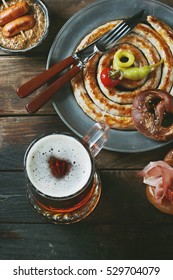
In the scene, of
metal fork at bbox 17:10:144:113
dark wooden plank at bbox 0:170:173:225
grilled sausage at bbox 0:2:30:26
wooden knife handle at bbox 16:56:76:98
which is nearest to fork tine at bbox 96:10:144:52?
metal fork at bbox 17:10:144:113

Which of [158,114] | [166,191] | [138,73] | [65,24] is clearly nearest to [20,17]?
[65,24]

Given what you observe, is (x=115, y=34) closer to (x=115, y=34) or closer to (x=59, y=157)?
(x=115, y=34)

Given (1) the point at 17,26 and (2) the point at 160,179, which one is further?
(1) the point at 17,26

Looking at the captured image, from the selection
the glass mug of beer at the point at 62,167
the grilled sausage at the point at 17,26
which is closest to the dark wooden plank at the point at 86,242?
the glass mug of beer at the point at 62,167

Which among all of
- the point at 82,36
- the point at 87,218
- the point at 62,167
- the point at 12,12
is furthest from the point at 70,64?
the point at 87,218

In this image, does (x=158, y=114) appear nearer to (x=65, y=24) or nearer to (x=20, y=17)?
(x=65, y=24)

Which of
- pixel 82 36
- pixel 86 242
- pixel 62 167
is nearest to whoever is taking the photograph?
pixel 62 167
